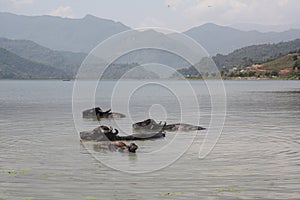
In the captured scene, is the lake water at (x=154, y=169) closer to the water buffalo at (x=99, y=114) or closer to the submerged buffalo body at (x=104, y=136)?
the submerged buffalo body at (x=104, y=136)

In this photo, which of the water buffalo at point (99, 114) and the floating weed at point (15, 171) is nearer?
the floating weed at point (15, 171)

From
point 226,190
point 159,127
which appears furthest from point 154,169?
point 159,127

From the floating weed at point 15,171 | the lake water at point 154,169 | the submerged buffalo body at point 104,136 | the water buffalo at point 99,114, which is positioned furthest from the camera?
the water buffalo at point 99,114

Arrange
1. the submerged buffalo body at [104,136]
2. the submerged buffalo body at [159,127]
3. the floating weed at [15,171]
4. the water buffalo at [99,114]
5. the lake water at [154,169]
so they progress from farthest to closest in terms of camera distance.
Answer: the water buffalo at [99,114] → the submerged buffalo body at [159,127] → the submerged buffalo body at [104,136] → the floating weed at [15,171] → the lake water at [154,169]

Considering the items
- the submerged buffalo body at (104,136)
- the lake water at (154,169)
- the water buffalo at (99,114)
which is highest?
the water buffalo at (99,114)

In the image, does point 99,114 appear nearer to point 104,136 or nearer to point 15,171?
point 104,136

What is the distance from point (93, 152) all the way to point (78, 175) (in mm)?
5854

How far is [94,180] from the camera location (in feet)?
63.5

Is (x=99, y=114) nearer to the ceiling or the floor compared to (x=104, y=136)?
nearer to the ceiling

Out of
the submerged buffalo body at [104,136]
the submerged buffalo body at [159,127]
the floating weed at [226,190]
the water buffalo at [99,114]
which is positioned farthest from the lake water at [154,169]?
the water buffalo at [99,114]

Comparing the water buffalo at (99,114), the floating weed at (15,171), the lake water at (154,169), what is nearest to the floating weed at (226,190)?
the lake water at (154,169)

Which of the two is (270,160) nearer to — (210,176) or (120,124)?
(210,176)

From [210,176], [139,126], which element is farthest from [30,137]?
[210,176]

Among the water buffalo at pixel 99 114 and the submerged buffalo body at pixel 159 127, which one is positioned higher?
the water buffalo at pixel 99 114
